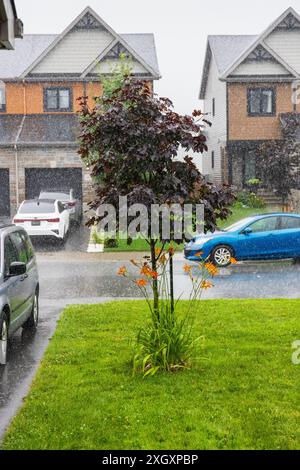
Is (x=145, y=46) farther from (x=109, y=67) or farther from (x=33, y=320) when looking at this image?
(x=33, y=320)

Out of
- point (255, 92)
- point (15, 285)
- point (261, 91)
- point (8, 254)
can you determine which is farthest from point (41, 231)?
point (261, 91)

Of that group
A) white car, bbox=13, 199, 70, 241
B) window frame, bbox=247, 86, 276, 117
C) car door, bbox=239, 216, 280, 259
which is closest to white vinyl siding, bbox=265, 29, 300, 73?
window frame, bbox=247, 86, 276, 117

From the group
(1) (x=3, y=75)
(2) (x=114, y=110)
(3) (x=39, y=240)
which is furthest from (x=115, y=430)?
(1) (x=3, y=75)

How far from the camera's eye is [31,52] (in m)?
35.7

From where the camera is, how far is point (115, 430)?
20.2 feet

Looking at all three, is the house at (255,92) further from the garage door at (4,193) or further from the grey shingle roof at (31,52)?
the garage door at (4,193)

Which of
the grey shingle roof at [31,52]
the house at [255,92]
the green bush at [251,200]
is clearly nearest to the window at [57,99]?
the grey shingle roof at [31,52]

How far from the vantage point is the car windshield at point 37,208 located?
22.6 metres

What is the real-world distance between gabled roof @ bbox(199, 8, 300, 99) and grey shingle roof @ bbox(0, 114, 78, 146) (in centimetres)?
811

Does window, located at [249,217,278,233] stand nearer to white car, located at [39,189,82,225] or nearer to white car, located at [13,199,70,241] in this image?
white car, located at [13,199,70,241]

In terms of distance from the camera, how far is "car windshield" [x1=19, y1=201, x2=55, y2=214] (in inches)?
888

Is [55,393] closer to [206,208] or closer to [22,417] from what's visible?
[22,417]

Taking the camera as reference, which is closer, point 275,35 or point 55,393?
point 55,393

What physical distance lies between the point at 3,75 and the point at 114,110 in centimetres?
2651
